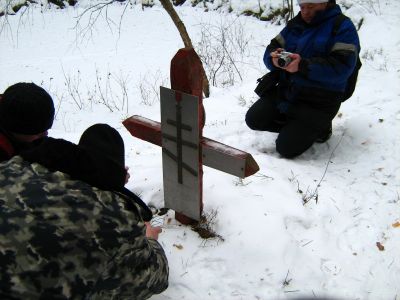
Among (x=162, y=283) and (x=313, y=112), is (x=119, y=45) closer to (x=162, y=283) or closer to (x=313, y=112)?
(x=313, y=112)

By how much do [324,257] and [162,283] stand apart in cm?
104

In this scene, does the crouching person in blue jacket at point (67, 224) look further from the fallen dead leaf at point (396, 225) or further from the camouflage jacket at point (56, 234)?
the fallen dead leaf at point (396, 225)

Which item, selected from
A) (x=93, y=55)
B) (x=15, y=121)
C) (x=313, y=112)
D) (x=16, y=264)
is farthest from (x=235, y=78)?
(x=16, y=264)

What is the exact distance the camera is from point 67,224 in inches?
46.9

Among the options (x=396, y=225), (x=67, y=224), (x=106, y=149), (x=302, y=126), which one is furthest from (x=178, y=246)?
(x=302, y=126)

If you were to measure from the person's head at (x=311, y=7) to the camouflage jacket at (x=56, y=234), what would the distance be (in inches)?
89.8

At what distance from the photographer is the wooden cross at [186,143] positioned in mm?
1894

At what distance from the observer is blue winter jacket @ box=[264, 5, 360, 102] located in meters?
2.87

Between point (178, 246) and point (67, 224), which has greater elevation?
point (67, 224)

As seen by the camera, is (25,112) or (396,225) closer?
(25,112)

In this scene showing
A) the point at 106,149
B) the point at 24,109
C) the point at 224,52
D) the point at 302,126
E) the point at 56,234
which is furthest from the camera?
the point at 224,52

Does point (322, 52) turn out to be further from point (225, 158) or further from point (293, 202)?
point (225, 158)

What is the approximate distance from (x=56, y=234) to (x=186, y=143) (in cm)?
103

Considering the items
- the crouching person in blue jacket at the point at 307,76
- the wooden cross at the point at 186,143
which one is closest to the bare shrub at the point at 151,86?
the crouching person in blue jacket at the point at 307,76
